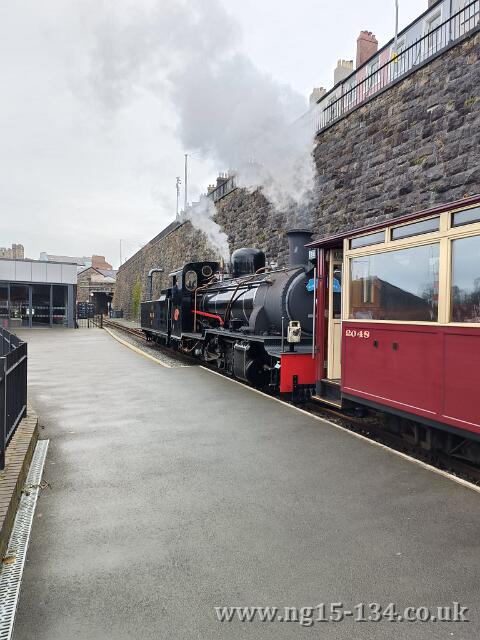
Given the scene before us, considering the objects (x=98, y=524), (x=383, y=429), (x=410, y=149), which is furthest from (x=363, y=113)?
(x=98, y=524)

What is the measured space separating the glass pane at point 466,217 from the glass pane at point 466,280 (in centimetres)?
16

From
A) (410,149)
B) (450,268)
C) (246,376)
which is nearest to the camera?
(450,268)

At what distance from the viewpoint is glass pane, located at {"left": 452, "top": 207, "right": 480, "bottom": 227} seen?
14.1ft

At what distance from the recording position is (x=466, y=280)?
4414 mm

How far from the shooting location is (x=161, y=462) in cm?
495

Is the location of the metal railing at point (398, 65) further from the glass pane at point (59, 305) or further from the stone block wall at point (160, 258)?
the glass pane at point (59, 305)

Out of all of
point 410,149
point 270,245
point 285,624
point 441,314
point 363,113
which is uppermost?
point 363,113

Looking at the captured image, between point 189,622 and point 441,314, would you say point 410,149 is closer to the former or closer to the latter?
point 441,314

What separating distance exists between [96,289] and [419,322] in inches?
2748

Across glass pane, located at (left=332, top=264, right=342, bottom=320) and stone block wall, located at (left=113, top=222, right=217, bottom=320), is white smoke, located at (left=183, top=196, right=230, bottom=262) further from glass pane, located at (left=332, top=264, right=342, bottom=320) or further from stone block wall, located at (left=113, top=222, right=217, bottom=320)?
glass pane, located at (left=332, top=264, right=342, bottom=320)

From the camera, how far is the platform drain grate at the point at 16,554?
246 centimetres

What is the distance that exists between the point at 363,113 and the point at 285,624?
13223 mm

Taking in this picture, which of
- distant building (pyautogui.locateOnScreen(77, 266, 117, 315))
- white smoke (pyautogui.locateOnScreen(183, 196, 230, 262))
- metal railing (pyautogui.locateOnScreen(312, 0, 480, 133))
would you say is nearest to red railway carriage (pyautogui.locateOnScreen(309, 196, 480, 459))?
metal railing (pyautogui.locateOnScreen(312, 0, 480, 133))

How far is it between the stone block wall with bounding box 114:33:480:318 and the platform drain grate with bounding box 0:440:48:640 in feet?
29.8
